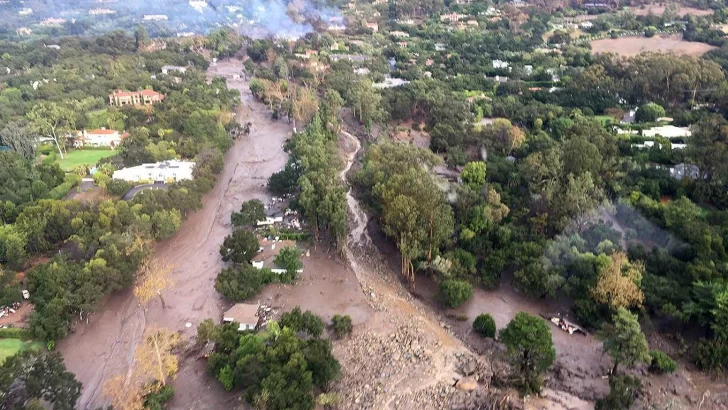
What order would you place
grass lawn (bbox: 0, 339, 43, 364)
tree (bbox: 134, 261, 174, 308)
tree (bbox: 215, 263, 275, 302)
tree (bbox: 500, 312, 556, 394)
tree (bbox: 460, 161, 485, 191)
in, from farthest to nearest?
tree (bbox: 460, 161, 485, 191) < tree (bbox: 134, 261, 174, 308) < tree (bbox: 215, 263, 275, 302) < grass lawn (bbox: 0, 339, 43, 364) < tree (bbox: 500, 312, 556, 394)

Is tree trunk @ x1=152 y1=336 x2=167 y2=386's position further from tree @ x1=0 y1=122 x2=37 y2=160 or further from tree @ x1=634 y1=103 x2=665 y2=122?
tree @ x1=634 y1=103 x2=665 y2=122

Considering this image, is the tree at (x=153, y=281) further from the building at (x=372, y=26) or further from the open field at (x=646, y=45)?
the building at (x=372, y=26)

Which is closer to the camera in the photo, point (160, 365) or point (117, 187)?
point (160, 365)

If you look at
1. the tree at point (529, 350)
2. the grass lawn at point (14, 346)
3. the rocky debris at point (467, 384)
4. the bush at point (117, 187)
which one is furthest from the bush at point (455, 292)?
the bush at point (117, 187)

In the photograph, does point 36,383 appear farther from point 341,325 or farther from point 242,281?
point 341,325

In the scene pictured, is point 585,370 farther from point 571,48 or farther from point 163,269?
point 571,48

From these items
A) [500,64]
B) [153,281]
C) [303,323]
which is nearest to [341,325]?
[303,323]

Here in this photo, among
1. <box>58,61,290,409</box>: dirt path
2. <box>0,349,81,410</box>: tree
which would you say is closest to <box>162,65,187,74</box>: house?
<box>58,61,290,409</box>: dirt path
